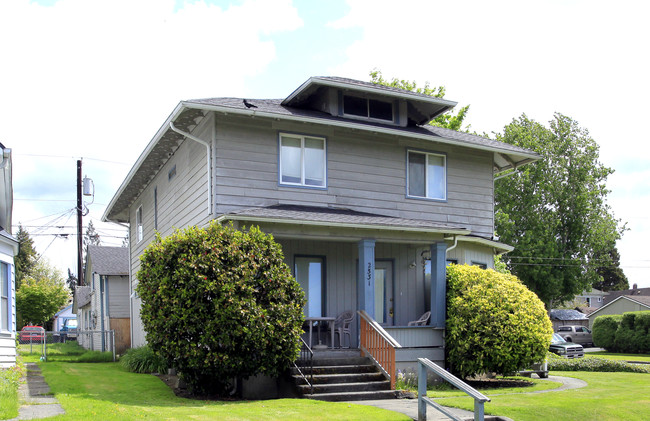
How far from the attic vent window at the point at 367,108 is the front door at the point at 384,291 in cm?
403

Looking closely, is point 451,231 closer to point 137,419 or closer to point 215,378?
point 215,378

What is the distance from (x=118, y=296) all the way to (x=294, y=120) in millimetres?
17180

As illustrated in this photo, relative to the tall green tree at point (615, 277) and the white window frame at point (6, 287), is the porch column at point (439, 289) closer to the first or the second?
the white window frame at point (6, 287)

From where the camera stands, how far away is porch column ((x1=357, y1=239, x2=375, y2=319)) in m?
14.5

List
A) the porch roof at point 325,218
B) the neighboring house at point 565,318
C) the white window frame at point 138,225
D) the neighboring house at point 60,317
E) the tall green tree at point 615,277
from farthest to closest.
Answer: the tall green tree at point 615,277 → the neighboring house at point 60,317 → the neighboring house at point 565,318 → the white window frame at point 138,225 → the porch roof at point 325,218

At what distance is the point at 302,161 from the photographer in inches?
632

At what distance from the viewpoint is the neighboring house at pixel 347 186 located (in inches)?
583

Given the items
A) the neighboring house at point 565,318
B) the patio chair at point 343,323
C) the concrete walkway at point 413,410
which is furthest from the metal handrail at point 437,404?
the neighboring house at point 565,318

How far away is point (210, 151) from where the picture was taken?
15.0 m

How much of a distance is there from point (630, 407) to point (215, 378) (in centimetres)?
783

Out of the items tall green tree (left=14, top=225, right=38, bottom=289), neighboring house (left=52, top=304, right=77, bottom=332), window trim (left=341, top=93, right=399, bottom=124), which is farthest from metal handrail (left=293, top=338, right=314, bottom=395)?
neighboring house (left=52, top=304, right=77, bottom=332)

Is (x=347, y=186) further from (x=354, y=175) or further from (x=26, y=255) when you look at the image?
(x=26, y=255)

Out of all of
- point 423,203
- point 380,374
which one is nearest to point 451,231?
point 423,203

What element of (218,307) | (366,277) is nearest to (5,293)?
(218,307)
